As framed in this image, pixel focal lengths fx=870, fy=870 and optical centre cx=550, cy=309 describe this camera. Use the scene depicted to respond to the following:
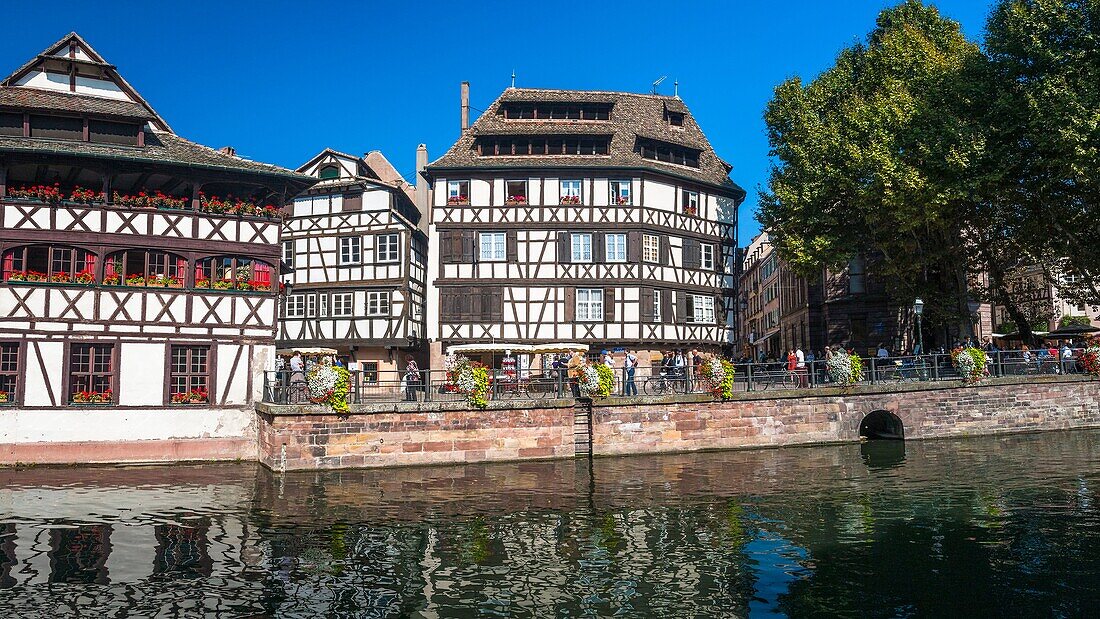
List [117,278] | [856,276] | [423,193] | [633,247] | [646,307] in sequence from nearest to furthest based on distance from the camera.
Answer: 1. [117,278]
2. [646,307]
3. [633,247]
4. [856,276]
5. [423,193]

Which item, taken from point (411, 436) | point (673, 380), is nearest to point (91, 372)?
point (411, 436)

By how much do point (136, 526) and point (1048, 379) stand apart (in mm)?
32455

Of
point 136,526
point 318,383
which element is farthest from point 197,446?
point 136,526

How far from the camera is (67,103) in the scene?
1138 inches

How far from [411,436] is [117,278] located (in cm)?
1080

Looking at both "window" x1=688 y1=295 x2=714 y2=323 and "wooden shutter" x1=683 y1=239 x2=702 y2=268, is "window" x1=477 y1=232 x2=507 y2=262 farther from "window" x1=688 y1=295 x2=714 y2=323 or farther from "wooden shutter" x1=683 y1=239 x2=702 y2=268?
"window" x1=688 y1=295 x2=714 y2=323

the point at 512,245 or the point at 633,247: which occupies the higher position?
the point at 512,245

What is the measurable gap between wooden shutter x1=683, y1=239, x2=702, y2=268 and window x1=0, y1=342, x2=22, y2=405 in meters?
30.2

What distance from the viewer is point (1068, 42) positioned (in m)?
31.3

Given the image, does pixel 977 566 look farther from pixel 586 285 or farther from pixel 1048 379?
pixel 586 285

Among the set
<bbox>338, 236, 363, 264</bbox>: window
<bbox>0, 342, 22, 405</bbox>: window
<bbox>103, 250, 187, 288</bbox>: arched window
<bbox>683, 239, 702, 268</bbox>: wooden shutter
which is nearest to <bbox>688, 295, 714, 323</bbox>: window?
<bbox>683, 239, 702, 268</bbox>: wooden shutter

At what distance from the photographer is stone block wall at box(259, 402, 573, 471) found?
1056 inches

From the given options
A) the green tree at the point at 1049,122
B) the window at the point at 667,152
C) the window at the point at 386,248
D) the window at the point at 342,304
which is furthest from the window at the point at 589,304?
the green tree at the point at 1049,122

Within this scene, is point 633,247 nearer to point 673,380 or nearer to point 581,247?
point 581,247
